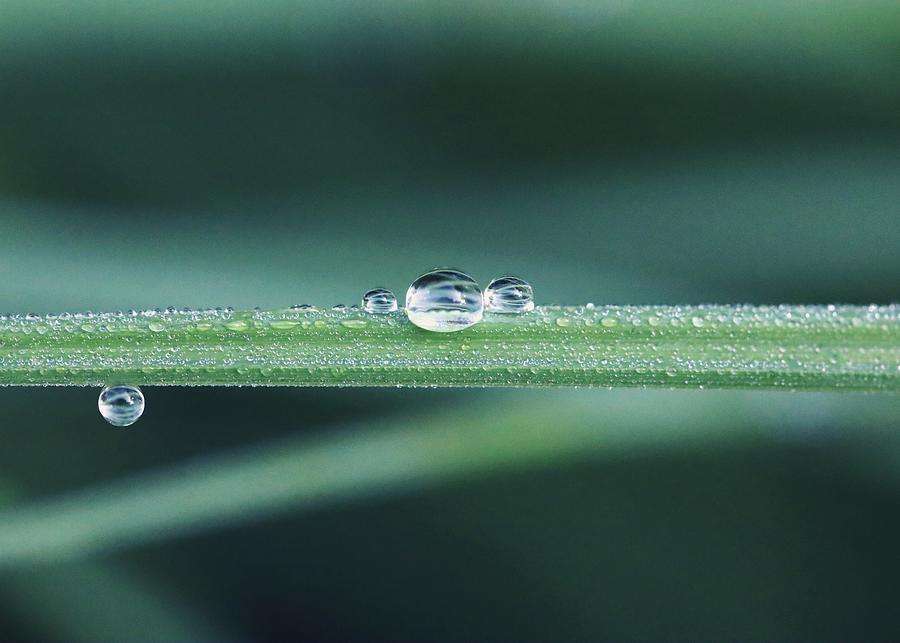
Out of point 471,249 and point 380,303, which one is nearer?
point 380,303

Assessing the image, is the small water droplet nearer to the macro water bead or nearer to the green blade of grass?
the green blade of grass

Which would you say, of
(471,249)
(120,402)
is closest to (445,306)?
(120,402)

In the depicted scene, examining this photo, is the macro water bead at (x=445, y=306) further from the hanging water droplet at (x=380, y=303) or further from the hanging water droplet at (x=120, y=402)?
the hanging water droplet at (x=120, y=402)

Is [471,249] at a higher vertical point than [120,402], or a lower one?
higher

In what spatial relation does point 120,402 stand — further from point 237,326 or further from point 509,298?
point 509,298

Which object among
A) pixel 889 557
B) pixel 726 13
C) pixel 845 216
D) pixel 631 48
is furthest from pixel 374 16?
pixel 889 557
